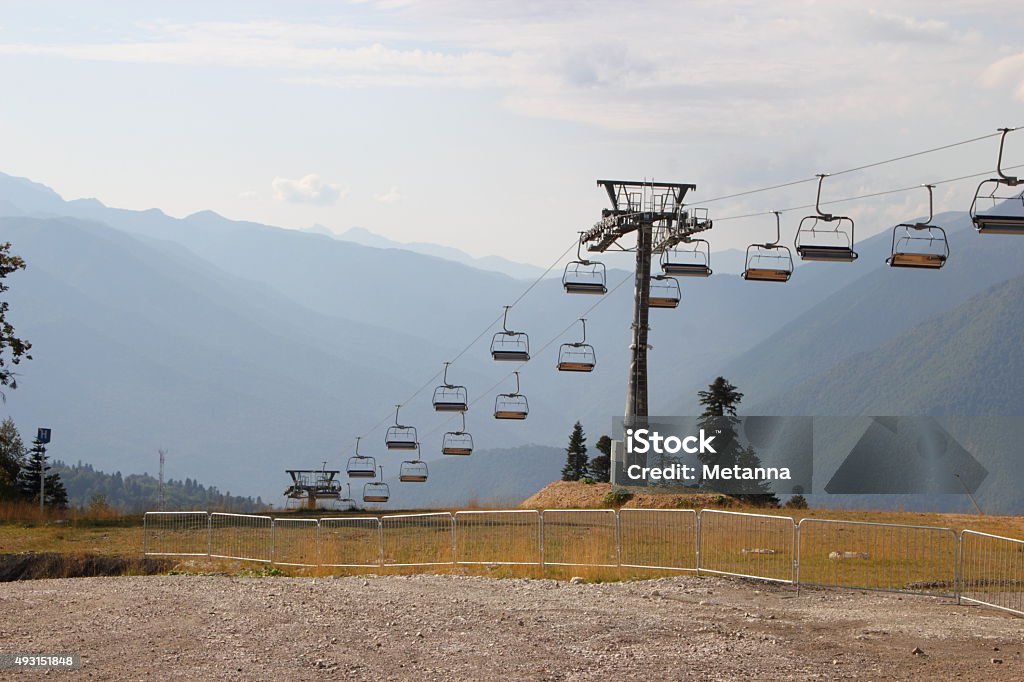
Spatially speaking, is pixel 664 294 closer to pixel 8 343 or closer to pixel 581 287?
pixel 581 287

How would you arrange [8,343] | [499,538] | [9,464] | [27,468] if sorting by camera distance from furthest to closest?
[27,468], [9,464], [8,343], [499,538]

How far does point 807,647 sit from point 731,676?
1.92 m

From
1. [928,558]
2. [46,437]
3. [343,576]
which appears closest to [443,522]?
[343,576]

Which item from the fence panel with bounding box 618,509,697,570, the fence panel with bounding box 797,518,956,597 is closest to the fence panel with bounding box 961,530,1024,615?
the fence panel with bounding box 797,518,956,597

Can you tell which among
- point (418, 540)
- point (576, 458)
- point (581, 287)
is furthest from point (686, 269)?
point (576, 458)

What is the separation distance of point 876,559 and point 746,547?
217 centimetres

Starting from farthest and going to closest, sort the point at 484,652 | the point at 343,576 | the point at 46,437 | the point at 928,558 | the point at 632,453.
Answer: the point at 46,437, the point at 632,453, the point at 343,576, the point at 928,558, the point at 484,652

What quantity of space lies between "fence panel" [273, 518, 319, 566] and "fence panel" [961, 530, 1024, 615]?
40.0ft

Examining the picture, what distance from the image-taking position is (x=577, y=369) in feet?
128

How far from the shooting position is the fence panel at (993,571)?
18.1m

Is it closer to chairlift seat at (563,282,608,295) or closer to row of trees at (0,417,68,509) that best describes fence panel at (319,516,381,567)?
chairlift seat at (563,282,608,295)

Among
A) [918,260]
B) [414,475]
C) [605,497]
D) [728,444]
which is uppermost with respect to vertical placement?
[918,260]

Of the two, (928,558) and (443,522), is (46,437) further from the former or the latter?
(928,558)

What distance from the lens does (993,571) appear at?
741 inches
